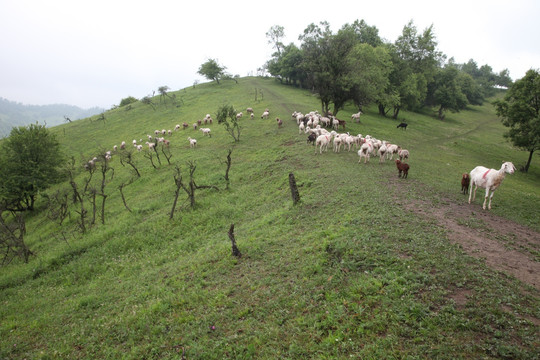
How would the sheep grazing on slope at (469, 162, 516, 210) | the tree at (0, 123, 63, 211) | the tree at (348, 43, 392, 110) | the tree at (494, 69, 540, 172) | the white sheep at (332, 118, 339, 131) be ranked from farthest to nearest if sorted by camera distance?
1. the white sheep at (332, 118, 339, 131)
2. the tree at (348, 43, 392, 110)
3. the tree at (0, 123, 63, 211)
4. the tree at (494, 69, 540, 172)
5. the sheep grazing on slope at (469, 162, 516, 210)

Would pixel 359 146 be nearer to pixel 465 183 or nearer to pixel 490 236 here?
pixel 465 183

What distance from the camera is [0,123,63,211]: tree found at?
30688 mm

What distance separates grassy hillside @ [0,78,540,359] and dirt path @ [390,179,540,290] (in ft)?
1.03

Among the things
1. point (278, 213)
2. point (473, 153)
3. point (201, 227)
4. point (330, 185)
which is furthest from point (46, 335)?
point (473, 153)

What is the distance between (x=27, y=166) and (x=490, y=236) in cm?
4653

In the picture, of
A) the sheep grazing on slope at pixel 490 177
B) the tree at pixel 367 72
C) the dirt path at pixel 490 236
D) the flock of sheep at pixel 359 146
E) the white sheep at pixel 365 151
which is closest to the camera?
the dirt path at pixel 490 236

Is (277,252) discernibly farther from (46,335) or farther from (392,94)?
(392,94)

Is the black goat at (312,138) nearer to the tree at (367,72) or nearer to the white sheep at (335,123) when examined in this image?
the white sheep at (335,123)

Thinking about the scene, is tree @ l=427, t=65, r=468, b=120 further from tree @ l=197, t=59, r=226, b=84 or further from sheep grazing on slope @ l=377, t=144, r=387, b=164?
tree @ l=197, t=59, r=226, b=84

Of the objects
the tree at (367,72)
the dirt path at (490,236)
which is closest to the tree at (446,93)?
the tree at (367,72)

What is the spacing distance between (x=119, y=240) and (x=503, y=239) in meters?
20.5

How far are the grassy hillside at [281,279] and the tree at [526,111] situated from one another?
19.7ft

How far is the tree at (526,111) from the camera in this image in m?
26.5

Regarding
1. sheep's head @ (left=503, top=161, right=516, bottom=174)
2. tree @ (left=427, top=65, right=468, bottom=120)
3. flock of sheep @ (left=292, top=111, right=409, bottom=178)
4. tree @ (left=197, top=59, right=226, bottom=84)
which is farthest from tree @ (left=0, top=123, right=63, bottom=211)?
tree @ (left=427, top=65, right=468, bottom=120)
